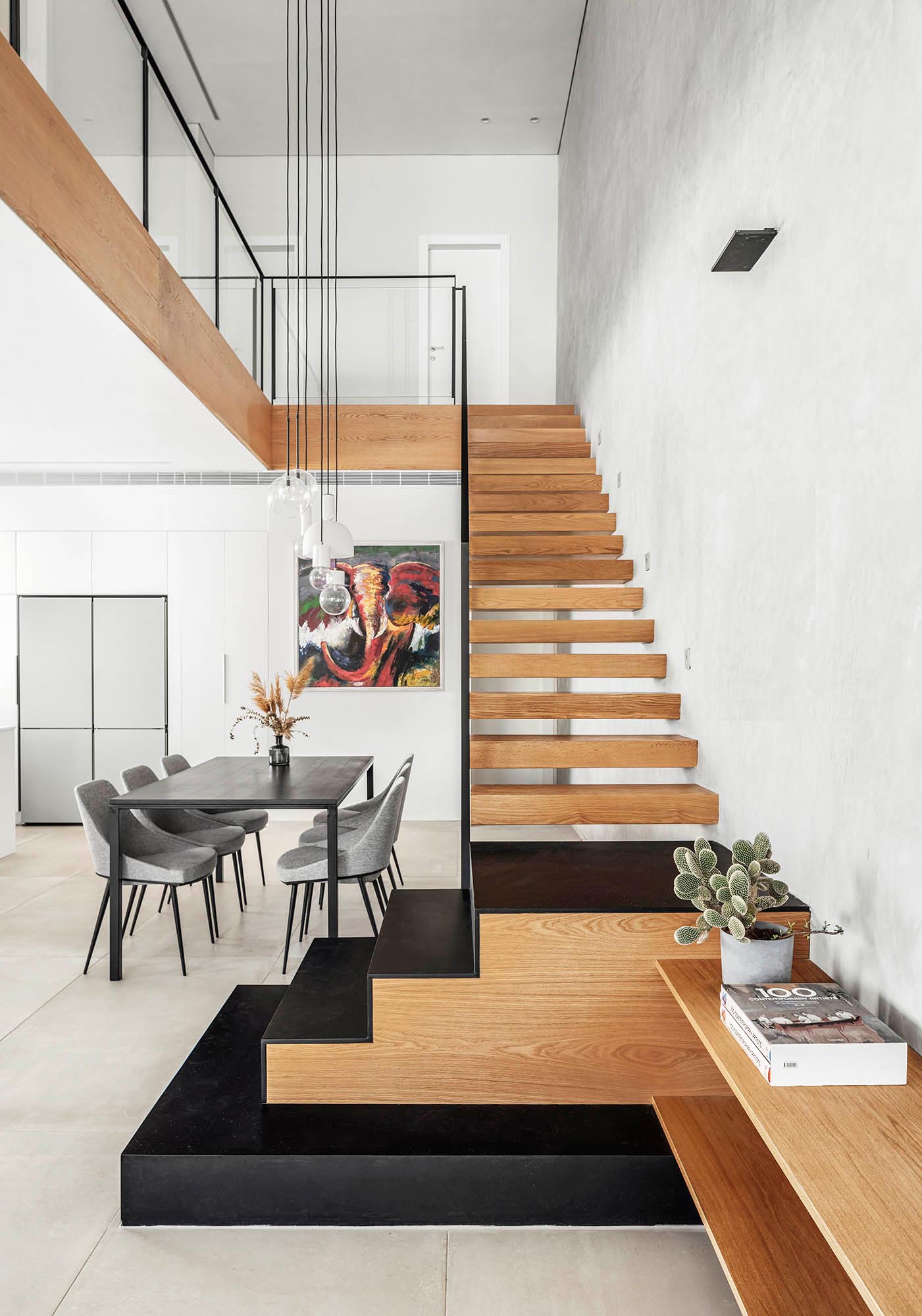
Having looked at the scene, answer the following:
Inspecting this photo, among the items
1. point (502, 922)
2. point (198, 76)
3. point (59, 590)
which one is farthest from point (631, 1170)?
point (198, 76)

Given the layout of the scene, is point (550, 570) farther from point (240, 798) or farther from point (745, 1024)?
point (745, 1024)

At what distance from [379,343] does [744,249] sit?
197 inches

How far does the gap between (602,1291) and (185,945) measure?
2.71 meters

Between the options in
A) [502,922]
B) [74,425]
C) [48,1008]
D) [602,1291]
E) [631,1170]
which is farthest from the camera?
[74,425]

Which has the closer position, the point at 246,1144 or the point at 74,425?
the point at 246,1144

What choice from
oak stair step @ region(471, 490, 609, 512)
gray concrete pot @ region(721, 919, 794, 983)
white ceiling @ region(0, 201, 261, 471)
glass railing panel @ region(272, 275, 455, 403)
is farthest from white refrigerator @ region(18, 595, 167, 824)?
gray concrete pot @ region(721, 919, 794, 983)

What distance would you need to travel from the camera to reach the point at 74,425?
208 inches

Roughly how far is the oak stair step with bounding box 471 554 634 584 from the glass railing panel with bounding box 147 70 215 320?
7.02 feet

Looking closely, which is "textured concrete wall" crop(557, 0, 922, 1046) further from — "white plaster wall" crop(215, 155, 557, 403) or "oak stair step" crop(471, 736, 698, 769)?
"white plaster wall" crop(215, 155, 557, 403)

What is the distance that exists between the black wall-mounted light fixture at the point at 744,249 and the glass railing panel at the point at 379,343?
4.41m

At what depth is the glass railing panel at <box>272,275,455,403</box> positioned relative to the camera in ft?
23.3

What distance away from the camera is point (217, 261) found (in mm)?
5152

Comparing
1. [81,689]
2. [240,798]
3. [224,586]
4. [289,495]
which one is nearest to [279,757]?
[240,798]

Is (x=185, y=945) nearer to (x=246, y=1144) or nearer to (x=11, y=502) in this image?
(x=246, y=1144)
